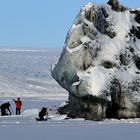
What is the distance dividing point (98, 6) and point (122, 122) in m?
9.64

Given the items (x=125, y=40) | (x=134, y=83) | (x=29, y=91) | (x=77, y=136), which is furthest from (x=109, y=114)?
(x=29, y=91)

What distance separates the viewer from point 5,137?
2630 cm

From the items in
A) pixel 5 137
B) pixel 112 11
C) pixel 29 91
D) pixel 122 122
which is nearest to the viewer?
pixel 5 137

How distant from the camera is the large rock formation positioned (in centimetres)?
4062

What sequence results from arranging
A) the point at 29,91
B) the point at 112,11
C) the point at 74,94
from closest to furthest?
the point at 74,94, the point at 112,11, the point at 29,91

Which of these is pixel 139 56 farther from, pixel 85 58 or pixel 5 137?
pixel 5 137

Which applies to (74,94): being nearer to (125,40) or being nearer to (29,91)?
(125,40)

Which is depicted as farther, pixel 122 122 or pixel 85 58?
pixel 85 58

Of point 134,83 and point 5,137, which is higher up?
point 134,83

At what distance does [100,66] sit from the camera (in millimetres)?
41719

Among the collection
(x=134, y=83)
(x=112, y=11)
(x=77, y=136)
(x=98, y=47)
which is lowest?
(x=77, y=136)

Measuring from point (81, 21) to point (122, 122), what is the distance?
28.4 feet

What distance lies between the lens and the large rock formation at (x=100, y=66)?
40.6 metres

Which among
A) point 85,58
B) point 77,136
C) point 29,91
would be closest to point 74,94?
point 85,58
